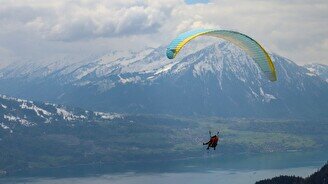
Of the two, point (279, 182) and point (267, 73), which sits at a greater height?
point (267, 73)

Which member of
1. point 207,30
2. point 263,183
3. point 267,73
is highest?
point 207,30

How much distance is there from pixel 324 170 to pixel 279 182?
18.2 metres

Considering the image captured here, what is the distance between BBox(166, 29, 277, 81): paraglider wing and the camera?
53.3 m

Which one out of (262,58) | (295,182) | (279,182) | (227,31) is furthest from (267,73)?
(279,182)

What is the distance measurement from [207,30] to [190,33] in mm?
1658

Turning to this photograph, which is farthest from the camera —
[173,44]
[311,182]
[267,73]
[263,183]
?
[263,183]

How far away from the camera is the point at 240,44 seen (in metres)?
59.9

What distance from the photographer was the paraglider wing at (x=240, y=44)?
53.3 m

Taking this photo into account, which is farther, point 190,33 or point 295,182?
point 295,182

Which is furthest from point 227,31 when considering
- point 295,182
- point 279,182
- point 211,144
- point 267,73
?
point 279,182

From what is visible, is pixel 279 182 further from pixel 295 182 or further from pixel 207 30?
pixel 207 30

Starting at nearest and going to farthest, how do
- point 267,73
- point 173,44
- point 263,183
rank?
point 173,44
point 267,73
point 263,183

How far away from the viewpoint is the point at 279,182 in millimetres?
196625

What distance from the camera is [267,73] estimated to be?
5728cm
